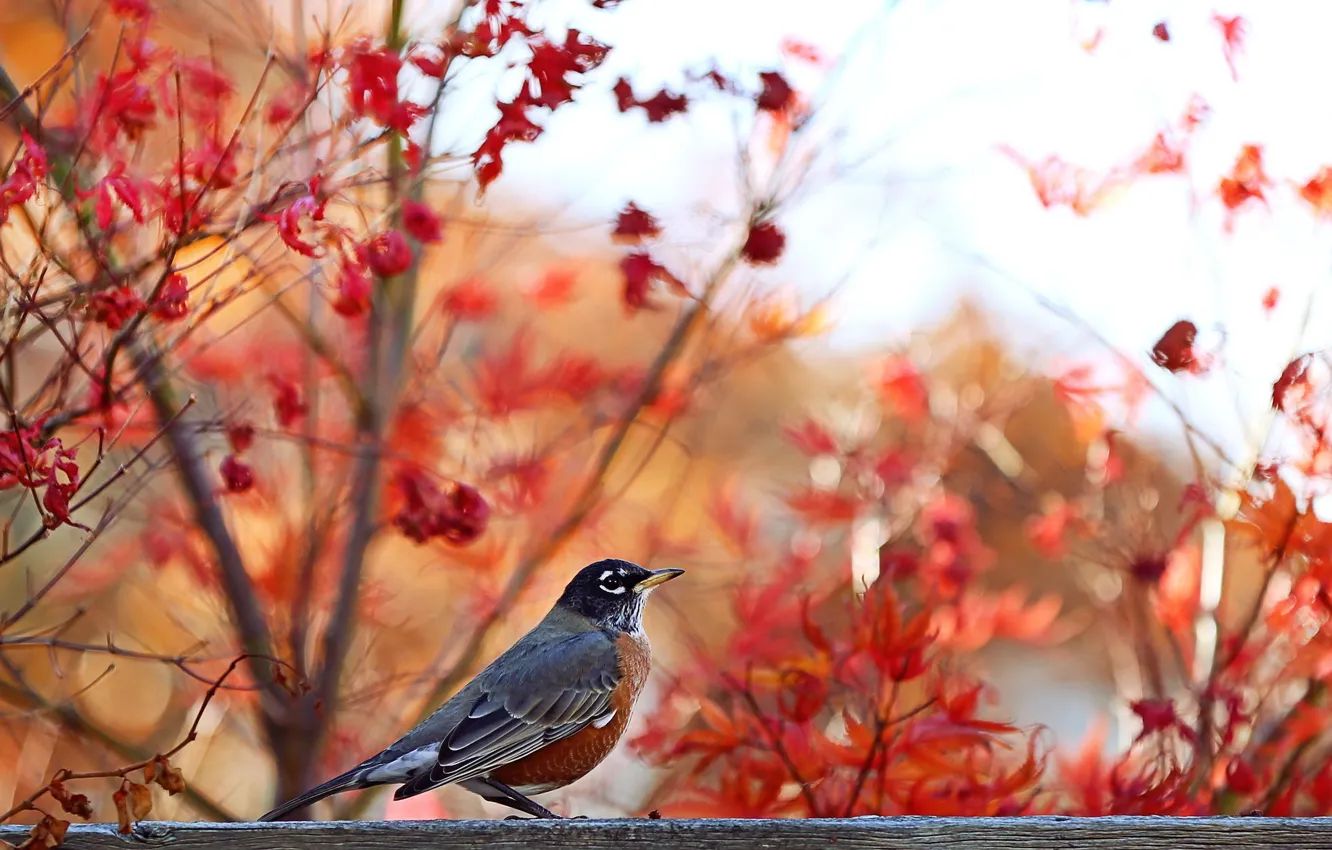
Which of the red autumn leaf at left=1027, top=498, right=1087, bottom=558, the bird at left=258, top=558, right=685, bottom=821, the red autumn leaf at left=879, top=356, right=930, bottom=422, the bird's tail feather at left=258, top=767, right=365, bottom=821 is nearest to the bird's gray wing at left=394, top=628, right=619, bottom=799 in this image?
the bird at left=258, top=558, right=685, bottom=821

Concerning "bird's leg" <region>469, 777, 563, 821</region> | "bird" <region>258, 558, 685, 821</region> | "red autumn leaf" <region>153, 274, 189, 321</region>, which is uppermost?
"red autumn leaf" <region>153, 274, 189, 321</region>

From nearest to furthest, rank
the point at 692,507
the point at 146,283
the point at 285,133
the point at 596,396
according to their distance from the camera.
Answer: the point at 285,133 < the point at 146,283 < the point at 596,396 < the point at 692,507

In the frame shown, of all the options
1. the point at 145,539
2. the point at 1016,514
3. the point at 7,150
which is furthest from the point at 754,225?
the point at 1016,514

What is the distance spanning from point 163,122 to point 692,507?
563cm

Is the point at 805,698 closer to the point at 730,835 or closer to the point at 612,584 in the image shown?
the point at 612,584

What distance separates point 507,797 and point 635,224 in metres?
1.93

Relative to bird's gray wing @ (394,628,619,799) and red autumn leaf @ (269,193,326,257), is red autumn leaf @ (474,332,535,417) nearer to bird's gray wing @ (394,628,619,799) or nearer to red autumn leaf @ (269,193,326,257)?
bird's gray wing @ (394,628,619,799)

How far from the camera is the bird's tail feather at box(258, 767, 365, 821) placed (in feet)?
9.17

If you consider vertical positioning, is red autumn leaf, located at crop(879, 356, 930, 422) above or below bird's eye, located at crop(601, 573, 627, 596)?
above

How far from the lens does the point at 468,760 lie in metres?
3.40

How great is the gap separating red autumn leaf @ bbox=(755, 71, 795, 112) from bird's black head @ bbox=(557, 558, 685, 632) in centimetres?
161

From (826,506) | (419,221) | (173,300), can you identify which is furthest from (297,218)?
(826,506)

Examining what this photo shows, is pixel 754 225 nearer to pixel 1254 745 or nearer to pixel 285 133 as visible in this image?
pixel 285 133

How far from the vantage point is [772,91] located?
423 centimetres
